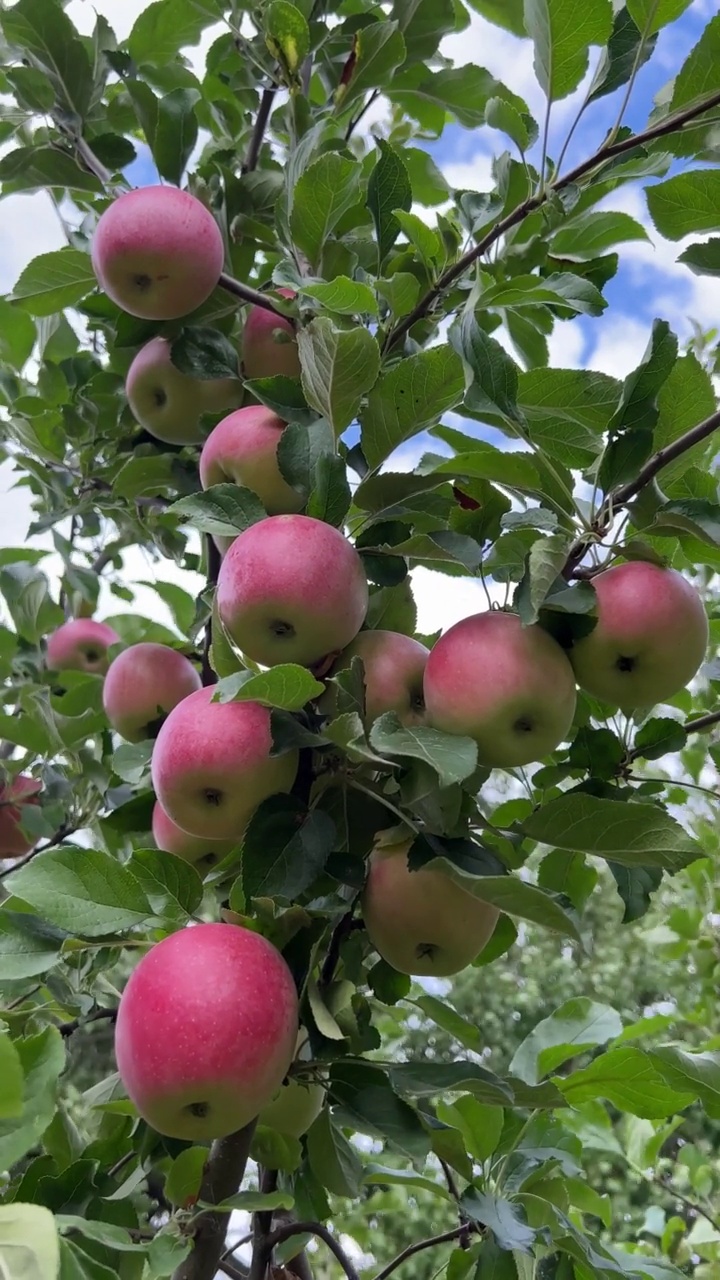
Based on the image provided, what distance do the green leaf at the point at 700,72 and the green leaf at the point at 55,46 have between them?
28.0 inches

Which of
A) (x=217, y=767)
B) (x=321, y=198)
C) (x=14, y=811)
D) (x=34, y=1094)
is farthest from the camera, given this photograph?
(x=14, y=811)

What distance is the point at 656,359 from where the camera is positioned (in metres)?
0.73

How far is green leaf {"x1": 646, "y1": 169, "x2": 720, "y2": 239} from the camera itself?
2.70 ft

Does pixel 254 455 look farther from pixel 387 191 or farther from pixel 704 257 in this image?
pixel 704 257

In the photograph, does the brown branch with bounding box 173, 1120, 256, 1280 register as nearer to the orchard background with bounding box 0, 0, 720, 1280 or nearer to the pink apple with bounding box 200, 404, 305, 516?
the orchard background with bounding box 0, 0, 720, 1280

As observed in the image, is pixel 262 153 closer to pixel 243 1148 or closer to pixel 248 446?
pixel 248 446

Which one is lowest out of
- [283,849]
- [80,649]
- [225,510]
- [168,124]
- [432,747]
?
[80,649]

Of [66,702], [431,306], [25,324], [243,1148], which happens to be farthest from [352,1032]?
[25,324]

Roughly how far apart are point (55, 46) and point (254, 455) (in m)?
0.64

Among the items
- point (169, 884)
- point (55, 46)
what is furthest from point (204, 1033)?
point (55, 46)

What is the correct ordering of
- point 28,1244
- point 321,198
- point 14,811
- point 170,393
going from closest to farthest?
1. point 28,1244
2. point 321,198
3. point 170,393
4. point 14,811

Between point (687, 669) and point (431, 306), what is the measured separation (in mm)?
430

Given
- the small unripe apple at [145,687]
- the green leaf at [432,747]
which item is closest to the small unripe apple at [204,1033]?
the green leaf at [432,747]

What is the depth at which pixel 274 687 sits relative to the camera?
0.67 meters
